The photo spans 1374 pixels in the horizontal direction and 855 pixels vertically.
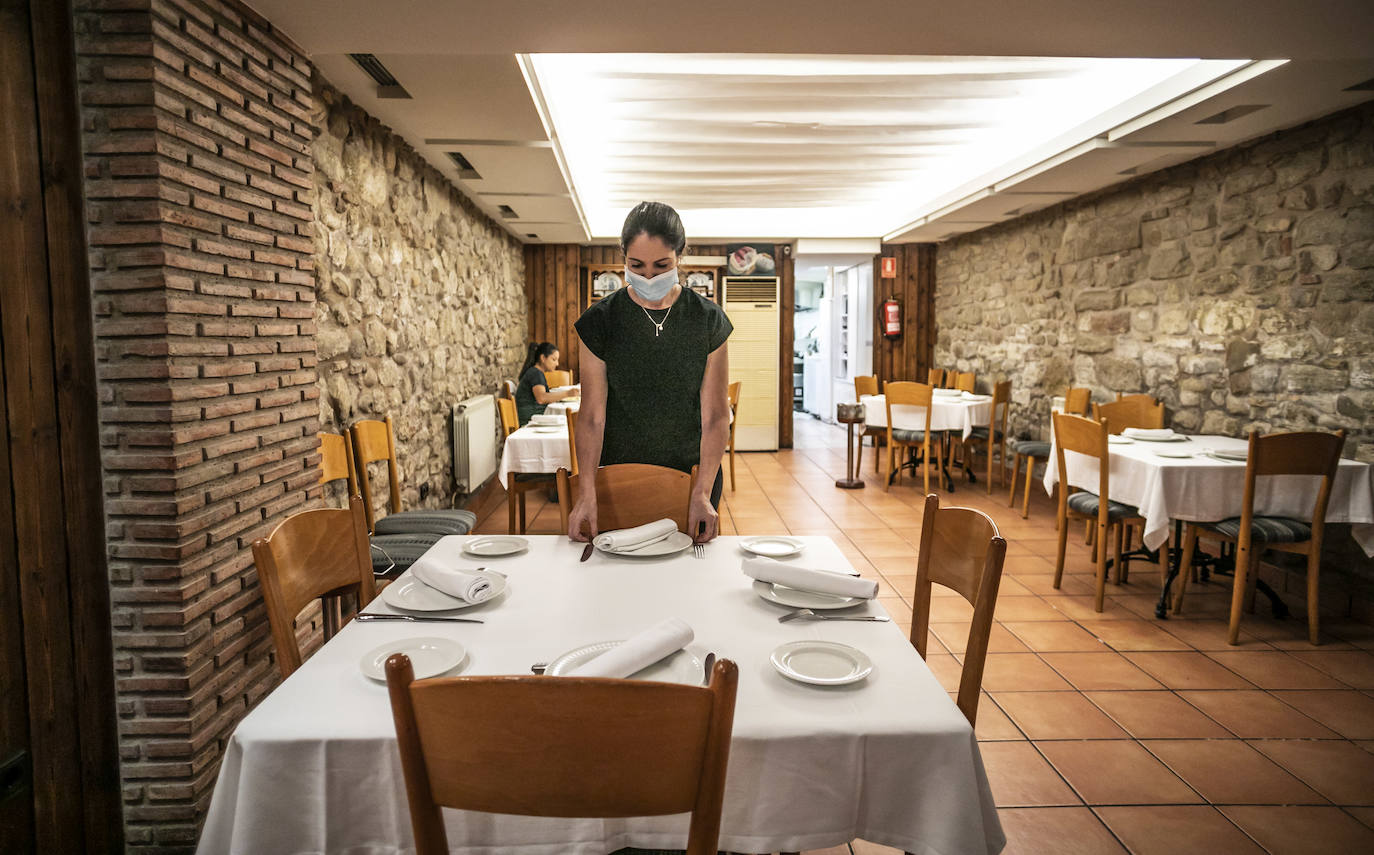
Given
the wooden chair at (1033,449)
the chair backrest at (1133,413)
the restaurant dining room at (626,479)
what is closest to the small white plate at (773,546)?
the restaurant dining room at (626,479)

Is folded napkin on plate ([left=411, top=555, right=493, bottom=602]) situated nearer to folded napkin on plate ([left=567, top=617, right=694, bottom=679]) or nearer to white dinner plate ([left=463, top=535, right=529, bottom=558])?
white dinner plate ([left=463, top=535, right=529, bottom=558])

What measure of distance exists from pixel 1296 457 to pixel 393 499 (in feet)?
13.3

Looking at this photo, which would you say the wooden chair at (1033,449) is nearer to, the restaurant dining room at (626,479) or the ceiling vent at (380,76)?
the restaurant dining room at (626,479)

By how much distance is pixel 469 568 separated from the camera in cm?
176

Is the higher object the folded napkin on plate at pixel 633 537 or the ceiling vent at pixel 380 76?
the ceiling vent at pixel 380 76

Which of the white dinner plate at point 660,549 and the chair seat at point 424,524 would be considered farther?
the chair seat at point 424,524

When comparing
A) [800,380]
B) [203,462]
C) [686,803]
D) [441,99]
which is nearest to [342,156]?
[441,99]

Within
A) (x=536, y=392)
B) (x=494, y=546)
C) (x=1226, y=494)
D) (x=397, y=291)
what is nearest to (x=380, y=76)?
(x=397, y=291)

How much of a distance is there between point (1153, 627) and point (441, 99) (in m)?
4.12

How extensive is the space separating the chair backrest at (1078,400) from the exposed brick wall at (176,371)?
5.75 m

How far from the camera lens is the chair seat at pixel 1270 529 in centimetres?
321

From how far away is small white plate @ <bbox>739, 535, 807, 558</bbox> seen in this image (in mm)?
1858

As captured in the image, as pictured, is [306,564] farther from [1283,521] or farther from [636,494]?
[1283,521]

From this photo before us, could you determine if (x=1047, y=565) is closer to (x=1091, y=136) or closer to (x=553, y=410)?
(x=1091, y=136)
